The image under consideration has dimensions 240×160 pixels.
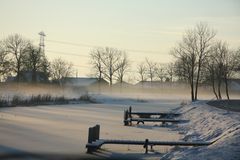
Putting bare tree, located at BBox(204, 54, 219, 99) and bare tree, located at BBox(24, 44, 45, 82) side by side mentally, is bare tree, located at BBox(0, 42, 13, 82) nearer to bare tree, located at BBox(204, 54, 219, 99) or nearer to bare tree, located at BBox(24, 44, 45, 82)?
bare tree, located at BBox(24, 44, 45, 82)

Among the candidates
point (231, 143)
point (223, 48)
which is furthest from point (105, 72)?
point (231, 143)

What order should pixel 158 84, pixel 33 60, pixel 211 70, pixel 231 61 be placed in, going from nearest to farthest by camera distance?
pixel 211 70, pixel 231 61, pixel 33 60, pixel 158 84

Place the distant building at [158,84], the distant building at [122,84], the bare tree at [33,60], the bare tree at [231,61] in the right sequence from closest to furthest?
the bare tree at [231,61] → the bare tree at [33,60] → the distant building at [122,84] → the distant building at [158,84]

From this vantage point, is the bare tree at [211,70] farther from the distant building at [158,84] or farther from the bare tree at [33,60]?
the distant building at [158,84]

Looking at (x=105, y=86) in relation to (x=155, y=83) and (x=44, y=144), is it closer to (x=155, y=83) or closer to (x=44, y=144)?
(x=155, y=83)

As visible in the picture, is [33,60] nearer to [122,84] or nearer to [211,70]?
[211,70]

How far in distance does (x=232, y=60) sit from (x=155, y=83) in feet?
187

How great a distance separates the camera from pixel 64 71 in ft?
396

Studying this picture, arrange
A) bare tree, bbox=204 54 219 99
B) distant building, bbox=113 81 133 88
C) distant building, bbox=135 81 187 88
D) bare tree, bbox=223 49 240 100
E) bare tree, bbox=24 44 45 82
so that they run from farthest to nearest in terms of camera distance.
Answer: distant building, bbox=135 81 187 88, distant building, bbox=113 81 133 88, bare tree, bbox=24 44 45 82, bare tree, bbox=223 49 240 100, bare tree, bbox=204 54 219 99

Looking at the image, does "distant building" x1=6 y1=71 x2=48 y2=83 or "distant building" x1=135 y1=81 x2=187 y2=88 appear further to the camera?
"distant building" x1=135 y1=81 x2=187 y2=88

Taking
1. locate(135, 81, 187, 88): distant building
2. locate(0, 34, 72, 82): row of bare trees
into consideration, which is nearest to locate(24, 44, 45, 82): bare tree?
locate(0, 34, 72, 82): row of bare trees

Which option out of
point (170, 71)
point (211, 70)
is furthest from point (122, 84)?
point (211, 70)

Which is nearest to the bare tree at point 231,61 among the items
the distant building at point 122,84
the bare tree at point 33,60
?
the bare tree at point 33,60

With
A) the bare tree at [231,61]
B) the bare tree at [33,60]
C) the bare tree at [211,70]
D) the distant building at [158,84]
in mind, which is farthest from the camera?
the distant building at [158,84]
